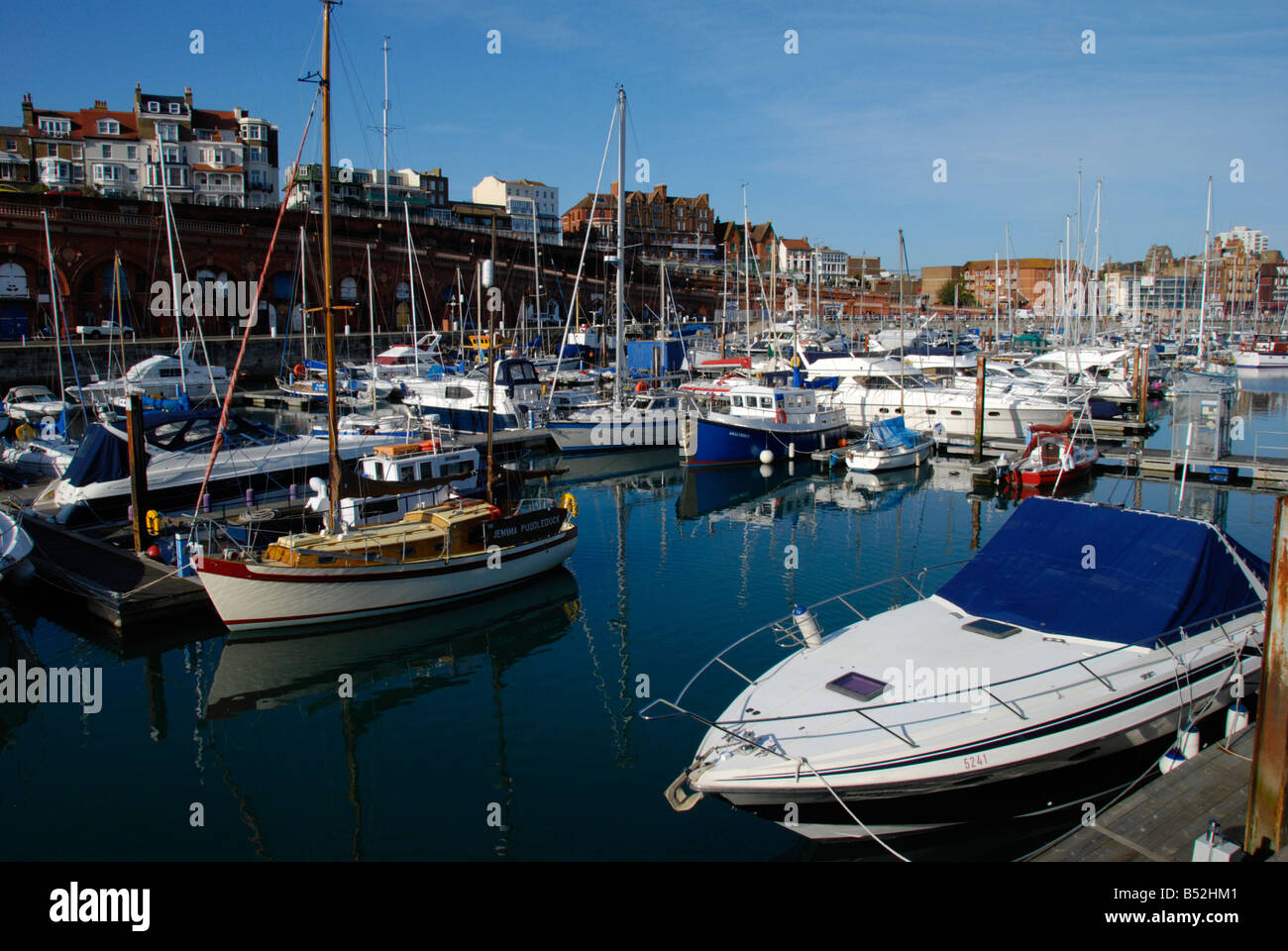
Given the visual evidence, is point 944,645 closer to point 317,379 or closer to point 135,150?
point 317,379

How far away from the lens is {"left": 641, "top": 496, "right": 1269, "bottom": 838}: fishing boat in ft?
28.7

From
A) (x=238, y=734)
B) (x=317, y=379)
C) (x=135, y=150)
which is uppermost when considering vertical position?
(x=135, y=150)

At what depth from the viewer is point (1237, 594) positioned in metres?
11.1

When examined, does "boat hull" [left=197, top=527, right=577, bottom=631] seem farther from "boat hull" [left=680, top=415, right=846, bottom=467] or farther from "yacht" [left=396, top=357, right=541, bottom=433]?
"yacht" [left=396, top=357, right=541, bottom=433]

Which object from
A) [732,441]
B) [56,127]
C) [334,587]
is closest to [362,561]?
[334,587]

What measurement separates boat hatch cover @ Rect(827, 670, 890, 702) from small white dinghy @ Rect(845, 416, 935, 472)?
22.9 metres

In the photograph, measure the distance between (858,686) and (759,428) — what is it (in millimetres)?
24578

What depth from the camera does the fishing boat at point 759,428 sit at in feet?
109

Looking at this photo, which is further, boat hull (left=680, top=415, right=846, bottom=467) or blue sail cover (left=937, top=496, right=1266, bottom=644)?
boat hull (left=680, top=415, right=846, bottom=467)

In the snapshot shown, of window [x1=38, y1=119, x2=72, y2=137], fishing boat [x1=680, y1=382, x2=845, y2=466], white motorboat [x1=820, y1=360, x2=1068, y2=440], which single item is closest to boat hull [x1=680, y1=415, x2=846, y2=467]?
fishing boat [x1=680, y1=382, x2=845, y2=466]

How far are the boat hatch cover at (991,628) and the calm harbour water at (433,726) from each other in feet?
7.35

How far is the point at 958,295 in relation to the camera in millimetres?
149500
